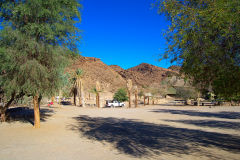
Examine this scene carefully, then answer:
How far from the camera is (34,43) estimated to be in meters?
13.6

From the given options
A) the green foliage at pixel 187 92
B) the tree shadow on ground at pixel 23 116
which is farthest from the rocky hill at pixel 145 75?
the tree shadow on ground at pixel 23 116

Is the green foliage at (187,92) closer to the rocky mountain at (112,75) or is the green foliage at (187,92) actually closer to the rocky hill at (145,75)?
the rocky mountain at (112,75)

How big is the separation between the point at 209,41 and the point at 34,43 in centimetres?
1128

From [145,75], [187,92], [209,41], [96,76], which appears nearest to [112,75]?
[96,76]

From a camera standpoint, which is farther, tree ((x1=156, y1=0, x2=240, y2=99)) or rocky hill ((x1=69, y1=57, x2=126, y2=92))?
rocky hill ((x1=69, y1=57, x2=126, y2=92))

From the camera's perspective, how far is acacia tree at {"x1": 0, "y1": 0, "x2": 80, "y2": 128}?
43.8 ft

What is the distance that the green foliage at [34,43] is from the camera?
1334 cm

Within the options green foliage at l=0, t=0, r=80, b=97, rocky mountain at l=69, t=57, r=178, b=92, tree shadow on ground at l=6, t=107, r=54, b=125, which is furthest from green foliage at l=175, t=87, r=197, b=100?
green foliage at l=0, t=0, r=80, b=97

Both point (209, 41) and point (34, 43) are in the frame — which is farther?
point (34, 43)

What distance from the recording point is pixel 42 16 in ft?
47.0

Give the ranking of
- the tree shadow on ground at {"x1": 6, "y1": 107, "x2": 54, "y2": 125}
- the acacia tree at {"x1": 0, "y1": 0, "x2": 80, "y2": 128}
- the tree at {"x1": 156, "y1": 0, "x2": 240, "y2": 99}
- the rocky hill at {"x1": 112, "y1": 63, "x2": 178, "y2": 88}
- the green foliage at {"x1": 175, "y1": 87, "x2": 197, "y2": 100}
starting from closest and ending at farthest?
the tree at {"x1": 156, "y1": 0, "x2": 240, "y2": 99} → the acacia tree at {"x1": 0, "y1": 0, "x2": 80, "y2": 128} → the tree shadow on ground at {"x1": 6, "y1": 107, "x2": 54, "y2": 125} → the green foliage at {"x1": 175, "y1": 87, "x2": 197, "y2": 100} → the rocky hill at {"x1": 112, "y1": 63, "x2": 178, "y2": 88}

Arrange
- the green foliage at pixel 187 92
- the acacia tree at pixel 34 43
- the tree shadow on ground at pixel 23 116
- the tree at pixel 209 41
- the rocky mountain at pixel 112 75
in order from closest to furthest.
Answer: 1. the tree at pixel 209 41
2. the acacia tree at pixel 34 43
3. the tree shadow on ground at pixel 23 116
4. the green foliage at pixel 187 92
5. the rocky mountain at pixel 112 75

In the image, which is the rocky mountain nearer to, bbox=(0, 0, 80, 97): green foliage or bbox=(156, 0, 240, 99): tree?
bbox=(0, 0, 80, 97): green foliage

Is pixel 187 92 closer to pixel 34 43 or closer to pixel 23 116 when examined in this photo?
pixel 23 116
